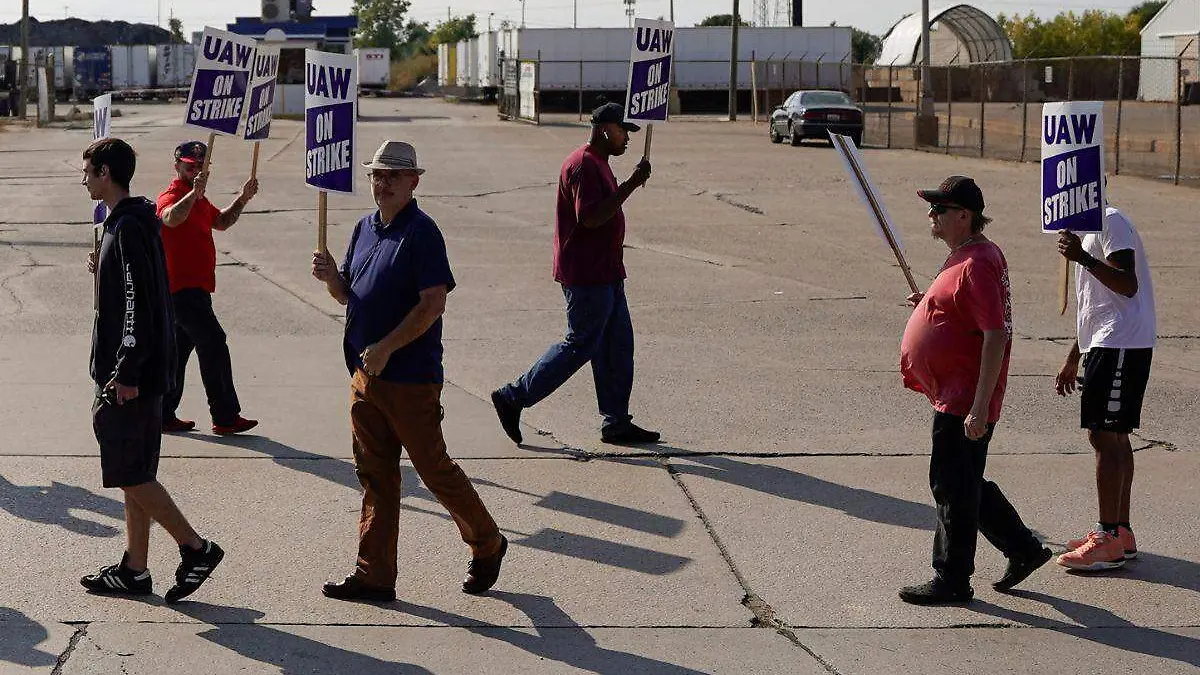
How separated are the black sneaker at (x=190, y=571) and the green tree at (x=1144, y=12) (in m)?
101

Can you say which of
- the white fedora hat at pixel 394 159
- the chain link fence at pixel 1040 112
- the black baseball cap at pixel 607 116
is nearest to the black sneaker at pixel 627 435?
the black baseball cap at pixel 607 116

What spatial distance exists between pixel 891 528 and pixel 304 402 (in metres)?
4.11

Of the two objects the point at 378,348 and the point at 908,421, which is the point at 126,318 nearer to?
the point at 378,348

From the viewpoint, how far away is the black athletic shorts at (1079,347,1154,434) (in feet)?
20.4

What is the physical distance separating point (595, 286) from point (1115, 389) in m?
2.98

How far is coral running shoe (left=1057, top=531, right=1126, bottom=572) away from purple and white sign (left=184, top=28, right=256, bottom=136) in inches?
185

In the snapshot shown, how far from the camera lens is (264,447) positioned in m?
8.23

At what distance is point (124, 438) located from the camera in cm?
559

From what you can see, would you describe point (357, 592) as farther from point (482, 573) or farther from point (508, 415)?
point (508, 415)

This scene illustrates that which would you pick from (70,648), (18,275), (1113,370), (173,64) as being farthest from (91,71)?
(1113,370)

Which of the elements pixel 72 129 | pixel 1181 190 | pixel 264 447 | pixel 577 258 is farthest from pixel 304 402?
pixel 72 129

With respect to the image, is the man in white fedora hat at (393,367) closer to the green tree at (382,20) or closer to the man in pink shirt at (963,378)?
the man in pink shirt at (963,378)

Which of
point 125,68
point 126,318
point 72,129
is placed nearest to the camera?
point 126,318

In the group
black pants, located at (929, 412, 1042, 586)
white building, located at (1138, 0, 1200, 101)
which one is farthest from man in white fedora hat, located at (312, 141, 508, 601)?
white building, located at (1138, 0, 1200, 101)
